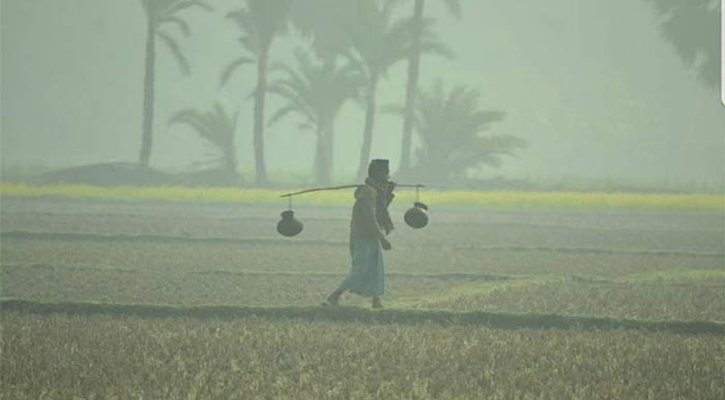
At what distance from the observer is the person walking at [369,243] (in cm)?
1302

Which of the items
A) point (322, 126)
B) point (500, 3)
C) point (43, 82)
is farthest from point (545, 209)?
point (500, 3)

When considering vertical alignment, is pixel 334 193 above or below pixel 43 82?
below

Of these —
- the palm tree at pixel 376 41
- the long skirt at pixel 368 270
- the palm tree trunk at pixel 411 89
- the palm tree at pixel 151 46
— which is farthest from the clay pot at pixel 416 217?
the palm tree at pixel 376 41

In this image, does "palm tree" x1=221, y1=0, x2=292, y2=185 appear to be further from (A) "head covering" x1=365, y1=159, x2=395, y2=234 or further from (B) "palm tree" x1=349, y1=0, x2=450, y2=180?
(A) "head covering" x1=365, y1=159, x2=395, y2=234

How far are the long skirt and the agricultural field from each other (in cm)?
41

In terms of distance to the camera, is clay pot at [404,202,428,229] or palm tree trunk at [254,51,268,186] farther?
palm tree trunk at [254,51,268,186]

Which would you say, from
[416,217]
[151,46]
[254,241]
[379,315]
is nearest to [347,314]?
[379,315]

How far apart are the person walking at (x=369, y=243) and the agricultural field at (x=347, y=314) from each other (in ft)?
1.34

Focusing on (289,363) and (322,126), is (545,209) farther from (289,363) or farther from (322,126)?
(289,363)

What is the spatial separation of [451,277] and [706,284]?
333cm

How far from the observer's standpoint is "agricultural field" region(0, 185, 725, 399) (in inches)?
338

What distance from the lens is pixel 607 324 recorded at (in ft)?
39.2

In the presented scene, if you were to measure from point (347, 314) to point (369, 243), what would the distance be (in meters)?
0.97

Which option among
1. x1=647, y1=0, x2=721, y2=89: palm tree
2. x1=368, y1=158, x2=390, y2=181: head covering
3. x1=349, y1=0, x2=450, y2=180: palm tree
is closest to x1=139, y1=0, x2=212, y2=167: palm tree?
x1=349, y1=0, x2=450, y2=180: palm tree
